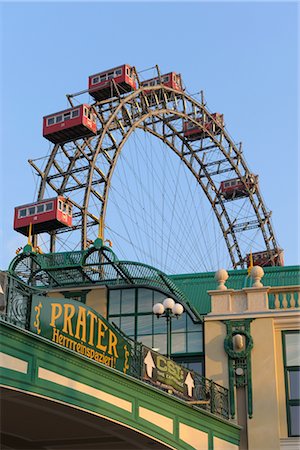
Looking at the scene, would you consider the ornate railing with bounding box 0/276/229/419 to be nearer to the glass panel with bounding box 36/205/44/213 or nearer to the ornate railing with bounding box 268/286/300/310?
the ornate railing with bounding box 268/286/300/310

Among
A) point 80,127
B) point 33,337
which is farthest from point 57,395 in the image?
point 80,127

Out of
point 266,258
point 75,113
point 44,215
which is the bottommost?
point 44,215

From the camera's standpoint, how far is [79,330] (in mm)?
18234

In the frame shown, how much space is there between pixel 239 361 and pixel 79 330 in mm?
8728

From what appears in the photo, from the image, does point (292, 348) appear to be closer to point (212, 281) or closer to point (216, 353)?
point (216, 353)

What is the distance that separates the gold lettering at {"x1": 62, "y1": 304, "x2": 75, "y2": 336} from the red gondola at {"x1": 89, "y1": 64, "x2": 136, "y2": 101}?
3790 cm

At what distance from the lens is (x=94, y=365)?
1731 cm

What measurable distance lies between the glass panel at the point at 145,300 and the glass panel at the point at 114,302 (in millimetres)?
782

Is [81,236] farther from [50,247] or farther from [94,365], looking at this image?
[94,365]

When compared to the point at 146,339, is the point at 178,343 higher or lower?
lower

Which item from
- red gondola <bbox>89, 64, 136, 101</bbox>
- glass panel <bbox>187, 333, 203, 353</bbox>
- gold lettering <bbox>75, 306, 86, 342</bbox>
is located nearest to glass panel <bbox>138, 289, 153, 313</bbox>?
glass panel <bbox>187, 333, 203, 353</bbox>

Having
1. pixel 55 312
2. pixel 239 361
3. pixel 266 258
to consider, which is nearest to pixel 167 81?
pixel 266 258

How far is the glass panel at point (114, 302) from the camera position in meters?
28.1

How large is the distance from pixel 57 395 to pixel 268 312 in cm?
1134
